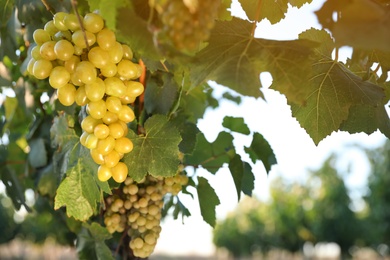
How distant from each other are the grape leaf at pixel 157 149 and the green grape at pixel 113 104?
0.43 feet

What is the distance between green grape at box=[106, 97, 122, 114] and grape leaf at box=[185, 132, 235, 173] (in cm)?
45

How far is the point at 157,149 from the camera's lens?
2.58 feet

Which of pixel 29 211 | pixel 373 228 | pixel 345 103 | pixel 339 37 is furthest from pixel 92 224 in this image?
pixel 373 228

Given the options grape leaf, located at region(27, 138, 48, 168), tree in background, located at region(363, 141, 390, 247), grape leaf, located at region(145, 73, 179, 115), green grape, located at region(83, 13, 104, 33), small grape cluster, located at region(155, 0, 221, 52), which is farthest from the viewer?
tree in background, located at region(363, 141, 390, 247)

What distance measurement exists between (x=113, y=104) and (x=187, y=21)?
23cm

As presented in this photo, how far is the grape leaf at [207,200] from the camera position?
3.36 feet

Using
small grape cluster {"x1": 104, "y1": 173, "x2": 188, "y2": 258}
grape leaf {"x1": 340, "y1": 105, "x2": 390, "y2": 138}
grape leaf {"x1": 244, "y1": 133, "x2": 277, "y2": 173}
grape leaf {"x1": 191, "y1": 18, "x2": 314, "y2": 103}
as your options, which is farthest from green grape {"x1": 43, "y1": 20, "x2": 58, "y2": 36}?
grape leaf {"x1": 244, "y1": 133, "x2": 277, "y2": 173}

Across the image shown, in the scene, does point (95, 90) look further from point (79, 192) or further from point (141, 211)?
point (141, 211)

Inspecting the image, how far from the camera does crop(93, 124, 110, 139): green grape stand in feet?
2.07

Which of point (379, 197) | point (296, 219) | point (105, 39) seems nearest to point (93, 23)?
point (105, 39)

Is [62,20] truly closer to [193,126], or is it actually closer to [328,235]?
[193,126]

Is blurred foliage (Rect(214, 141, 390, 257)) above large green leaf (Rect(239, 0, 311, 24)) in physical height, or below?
below

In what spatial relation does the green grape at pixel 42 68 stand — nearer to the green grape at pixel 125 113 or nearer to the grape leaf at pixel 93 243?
the green grape at pixel 125 113

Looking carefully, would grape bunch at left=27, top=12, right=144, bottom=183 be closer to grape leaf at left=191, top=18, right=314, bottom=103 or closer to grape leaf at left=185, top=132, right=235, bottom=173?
grape leaf at left=191, top=18, right=314, bottom=103
